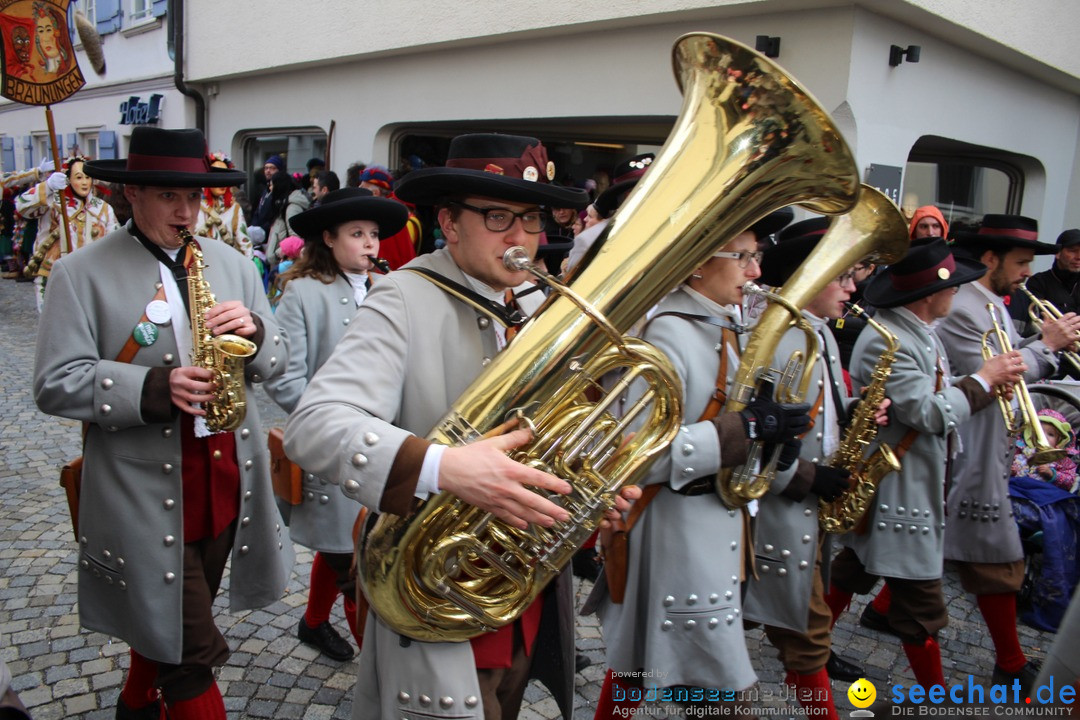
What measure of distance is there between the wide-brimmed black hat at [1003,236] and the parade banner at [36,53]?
5.77 m

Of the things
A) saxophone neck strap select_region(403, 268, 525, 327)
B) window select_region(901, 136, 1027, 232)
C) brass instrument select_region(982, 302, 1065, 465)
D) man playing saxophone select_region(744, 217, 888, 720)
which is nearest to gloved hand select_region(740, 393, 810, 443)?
man playing saxophone select_region(744, 217, 888, 720)

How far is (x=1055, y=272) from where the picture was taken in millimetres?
6695

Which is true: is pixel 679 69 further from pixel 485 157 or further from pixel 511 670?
pixel 511 670

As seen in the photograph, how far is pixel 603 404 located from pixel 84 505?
75.5 inches

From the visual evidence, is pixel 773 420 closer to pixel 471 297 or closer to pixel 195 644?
pixel 471 297

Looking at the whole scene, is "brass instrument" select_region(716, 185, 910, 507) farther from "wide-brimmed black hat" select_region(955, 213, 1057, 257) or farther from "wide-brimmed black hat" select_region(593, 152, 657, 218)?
"wide-brimmed black hat" select_region(955, 213, 1057, 257)

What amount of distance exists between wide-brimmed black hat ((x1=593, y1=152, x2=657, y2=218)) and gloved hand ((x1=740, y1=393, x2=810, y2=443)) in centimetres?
125

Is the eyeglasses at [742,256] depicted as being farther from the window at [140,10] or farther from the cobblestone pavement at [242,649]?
the window at [140,10]

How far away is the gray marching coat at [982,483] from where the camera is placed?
141 inches

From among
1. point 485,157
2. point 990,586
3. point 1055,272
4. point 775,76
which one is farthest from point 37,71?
point 1055,272

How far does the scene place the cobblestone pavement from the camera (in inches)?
125

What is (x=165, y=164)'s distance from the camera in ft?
8.34

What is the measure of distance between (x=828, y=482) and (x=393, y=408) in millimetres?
1832

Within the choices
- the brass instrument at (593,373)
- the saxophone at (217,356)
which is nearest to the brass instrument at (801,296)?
the brass instrument at (593,373)
